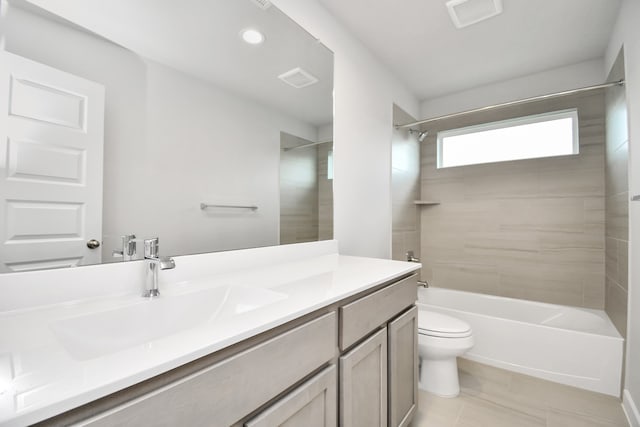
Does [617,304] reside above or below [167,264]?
below

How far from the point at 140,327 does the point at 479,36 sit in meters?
2.65

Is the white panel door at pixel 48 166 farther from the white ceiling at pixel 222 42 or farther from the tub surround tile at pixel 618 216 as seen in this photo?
the tub surround tile at pixel 618 216

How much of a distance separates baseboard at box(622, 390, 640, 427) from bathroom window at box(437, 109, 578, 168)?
71.8 inches

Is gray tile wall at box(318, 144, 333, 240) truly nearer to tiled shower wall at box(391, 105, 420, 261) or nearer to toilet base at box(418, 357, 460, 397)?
tiled shower wall at box(391, 105, 420, 261)

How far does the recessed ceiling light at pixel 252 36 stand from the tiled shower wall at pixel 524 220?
2.30 meters

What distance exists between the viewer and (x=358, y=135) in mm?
2117

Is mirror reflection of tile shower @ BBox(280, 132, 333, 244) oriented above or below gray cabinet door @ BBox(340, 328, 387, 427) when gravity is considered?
above

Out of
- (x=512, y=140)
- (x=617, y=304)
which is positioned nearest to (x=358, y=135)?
(x=512, y=140)

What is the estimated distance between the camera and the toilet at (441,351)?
1.77 m

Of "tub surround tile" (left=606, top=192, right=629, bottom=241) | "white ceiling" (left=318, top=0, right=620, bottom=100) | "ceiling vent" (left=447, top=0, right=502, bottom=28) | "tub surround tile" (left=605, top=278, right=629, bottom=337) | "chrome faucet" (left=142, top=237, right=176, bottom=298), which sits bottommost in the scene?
"tub surround tile" (left=605, top=278, right=629, bottom=337)

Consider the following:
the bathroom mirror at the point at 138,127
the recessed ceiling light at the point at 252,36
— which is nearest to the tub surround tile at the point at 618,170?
the bathroom mirror at the point at 138,127

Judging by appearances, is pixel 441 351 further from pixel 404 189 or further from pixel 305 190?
pixel 404 189

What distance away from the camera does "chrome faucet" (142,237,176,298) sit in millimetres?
891

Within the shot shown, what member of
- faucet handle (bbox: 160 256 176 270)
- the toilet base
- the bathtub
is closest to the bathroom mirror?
faucet handle (bbox: 160 256 176 270)
